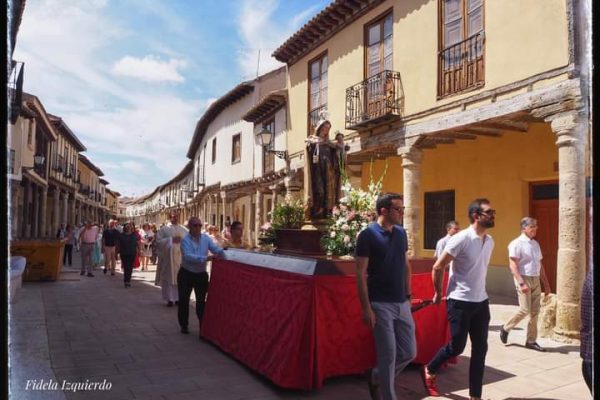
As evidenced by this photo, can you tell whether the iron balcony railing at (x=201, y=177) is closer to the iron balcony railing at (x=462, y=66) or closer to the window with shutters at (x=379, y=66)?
the window with shutters at (x=379, y=66)

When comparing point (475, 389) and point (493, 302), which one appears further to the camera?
point (493, 302)

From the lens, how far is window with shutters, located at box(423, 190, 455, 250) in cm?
1239

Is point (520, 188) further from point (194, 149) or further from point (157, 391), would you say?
point (194, 149)

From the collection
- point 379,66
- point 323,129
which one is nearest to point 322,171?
point 323,129

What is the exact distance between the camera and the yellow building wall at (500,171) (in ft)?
33.2

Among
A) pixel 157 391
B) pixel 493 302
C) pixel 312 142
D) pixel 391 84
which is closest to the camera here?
pixel 157 391

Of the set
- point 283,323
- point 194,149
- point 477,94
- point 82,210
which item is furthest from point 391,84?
point 82,210

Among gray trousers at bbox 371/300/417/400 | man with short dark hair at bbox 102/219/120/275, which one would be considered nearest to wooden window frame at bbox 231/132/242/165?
man with short dark hair at bbox 102/219/120/275

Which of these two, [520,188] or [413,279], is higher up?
[520,188]

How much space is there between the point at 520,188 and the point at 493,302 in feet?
8.40

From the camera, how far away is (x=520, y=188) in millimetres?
10461

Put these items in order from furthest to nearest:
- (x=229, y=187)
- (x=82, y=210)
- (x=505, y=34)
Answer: (x=82, y=210) < (x=229, y=187) < (x=505, y=34)

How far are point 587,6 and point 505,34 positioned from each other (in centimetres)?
721

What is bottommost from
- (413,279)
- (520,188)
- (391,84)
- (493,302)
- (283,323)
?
(493,302)
